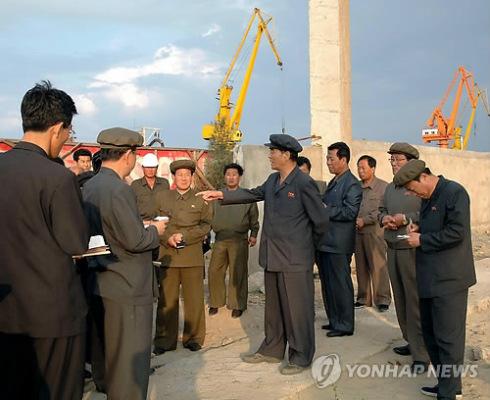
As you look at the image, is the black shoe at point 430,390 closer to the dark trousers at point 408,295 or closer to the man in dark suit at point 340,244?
the dark trousers at point 408,295

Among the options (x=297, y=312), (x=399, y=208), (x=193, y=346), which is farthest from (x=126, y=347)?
(x=399, y=208)

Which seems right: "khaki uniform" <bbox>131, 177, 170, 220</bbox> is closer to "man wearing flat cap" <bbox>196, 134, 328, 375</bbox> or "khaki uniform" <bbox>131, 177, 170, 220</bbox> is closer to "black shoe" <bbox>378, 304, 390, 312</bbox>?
"man wearing flat cap" <bbox>196, 134, 328, 375</bbox>

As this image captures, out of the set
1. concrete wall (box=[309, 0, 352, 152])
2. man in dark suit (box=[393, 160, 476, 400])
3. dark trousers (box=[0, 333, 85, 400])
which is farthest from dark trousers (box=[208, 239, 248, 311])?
dark trousers (box=[0, 333, 85, 400])

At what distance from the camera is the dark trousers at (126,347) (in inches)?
116

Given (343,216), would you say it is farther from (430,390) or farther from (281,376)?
(430,390)

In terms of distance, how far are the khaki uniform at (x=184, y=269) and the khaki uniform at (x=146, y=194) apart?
444mm

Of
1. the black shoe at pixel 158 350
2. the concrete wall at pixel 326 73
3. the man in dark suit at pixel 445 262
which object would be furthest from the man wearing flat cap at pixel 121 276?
the concrete wall at pixel 326 73

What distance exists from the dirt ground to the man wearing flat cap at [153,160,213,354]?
0.17 metres

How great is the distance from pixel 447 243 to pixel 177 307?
2.63m

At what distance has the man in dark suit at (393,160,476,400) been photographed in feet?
11.6

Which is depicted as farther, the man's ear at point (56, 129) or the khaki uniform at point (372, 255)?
the khaki uniform at point (372, 255)

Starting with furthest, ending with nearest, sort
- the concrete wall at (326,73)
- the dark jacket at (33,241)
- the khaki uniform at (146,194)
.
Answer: the concrete wall at (326,73) < the khaki uniform at (146,194) < the dark jacket at (33,241)

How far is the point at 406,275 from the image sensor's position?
4414 mm

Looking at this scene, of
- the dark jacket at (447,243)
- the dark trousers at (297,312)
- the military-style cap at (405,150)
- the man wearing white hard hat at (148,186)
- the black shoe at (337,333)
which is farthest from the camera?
the man wearing white hard hat at (148,186)
